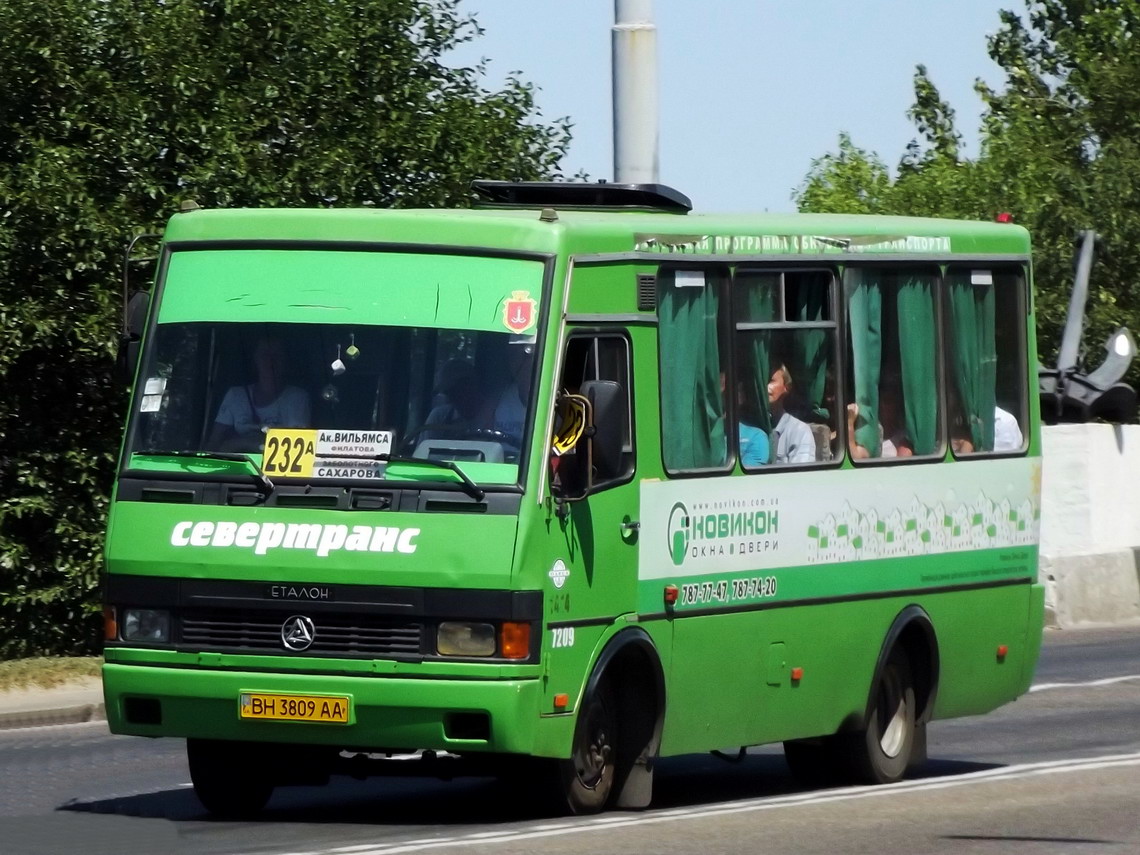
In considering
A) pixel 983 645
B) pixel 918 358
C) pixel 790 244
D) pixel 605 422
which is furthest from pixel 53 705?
pixel 605 422

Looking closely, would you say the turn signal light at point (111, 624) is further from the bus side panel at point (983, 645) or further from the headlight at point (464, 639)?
the bus side panel at point (983, 645)

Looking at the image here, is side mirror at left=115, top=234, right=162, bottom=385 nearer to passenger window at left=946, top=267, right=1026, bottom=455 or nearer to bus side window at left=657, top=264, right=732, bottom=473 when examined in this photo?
bus side window at left=657, top=264, right=732, bottom=473

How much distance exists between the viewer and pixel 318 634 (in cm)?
1111

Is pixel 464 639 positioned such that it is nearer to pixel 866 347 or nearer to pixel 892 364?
pixel 866 347

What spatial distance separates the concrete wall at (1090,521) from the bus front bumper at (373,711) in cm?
1632

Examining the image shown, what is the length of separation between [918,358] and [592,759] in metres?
3.76

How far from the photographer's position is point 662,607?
A: 12.2 m

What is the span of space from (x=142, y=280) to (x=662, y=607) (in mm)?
10273

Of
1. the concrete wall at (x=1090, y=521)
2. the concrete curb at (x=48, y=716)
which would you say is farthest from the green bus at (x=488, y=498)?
the concrete wall at (x=1090, y=521)

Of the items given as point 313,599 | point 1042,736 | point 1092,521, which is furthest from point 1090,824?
point 1092,521

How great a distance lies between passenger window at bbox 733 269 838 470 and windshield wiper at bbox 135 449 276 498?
2.66m

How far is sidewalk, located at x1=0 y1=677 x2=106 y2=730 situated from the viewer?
17.4 m

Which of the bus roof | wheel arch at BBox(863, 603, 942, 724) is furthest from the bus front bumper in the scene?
wheel arch at BBox(863, 603, 942, 724)

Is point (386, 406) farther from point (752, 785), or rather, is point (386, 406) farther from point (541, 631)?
point (752, 785)
